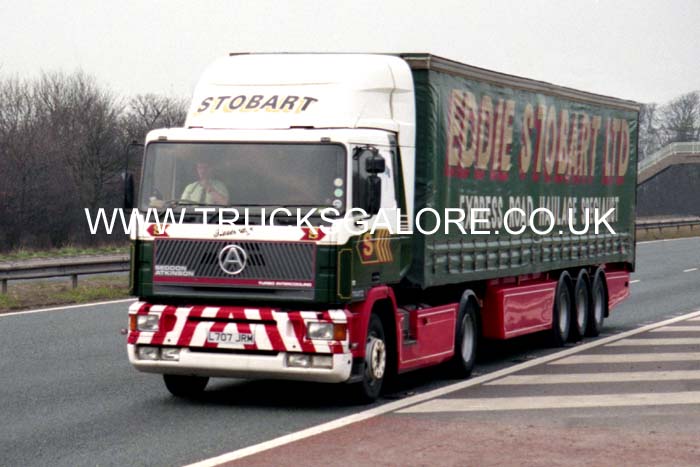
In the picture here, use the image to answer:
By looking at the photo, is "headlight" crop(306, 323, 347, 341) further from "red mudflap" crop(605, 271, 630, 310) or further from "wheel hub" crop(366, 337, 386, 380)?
"red mudflap" crop(605, 271, 630, 310)

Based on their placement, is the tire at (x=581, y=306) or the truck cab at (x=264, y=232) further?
the tire at (x=581, y=306)

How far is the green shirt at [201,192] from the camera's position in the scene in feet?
38.4

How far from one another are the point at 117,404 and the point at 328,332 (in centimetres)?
210

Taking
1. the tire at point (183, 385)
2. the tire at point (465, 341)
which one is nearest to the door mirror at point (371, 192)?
the tire at point (183, 385)

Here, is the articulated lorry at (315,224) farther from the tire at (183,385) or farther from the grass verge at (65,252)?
the grass verge at (65,252)

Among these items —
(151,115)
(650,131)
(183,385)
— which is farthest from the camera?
(650,131)

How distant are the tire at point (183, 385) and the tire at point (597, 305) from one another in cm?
841

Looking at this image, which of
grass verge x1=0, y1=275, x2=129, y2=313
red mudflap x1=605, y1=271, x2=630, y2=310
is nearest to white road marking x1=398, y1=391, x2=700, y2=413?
red mudflap x1=605, y1=271, x2=630, y2=310

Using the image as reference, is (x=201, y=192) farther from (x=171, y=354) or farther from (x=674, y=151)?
(x=674, y=151)

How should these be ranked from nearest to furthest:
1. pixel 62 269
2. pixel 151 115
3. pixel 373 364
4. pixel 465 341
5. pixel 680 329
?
pixel 373 364 < pixel 465 341 < pixel 680 329 < pixel 62 269 < pixel 151 115

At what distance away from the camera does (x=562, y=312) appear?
59.6ft

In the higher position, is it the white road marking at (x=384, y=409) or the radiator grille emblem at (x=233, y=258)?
the radiator grille emblem at (x=233, y=258)

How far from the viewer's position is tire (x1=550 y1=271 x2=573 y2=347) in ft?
58.6

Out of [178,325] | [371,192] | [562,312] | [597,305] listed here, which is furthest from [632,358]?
[178,325]
